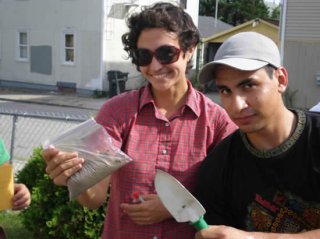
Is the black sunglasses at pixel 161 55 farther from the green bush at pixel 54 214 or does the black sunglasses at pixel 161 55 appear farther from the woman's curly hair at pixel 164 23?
the green bush at pixel 54 214

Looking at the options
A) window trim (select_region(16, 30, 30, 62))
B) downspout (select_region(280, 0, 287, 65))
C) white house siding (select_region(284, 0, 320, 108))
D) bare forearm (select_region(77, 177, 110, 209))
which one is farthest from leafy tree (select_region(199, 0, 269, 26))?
bare forearm (select_region(77, 177, 110, 209))

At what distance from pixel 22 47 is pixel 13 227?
1947 centimetres

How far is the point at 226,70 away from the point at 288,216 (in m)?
0.64

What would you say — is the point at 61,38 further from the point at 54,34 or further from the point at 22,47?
the point at 22,47

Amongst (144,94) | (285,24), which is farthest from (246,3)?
(144,94)

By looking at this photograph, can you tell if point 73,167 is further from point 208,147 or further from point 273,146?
point 273,146

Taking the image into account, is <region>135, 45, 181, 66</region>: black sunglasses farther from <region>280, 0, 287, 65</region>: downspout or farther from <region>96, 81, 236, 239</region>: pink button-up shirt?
<region>280, 0, 287, 65</region>: downspout

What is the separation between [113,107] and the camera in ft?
7.79

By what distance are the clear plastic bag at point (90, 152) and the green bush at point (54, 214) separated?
2141 mm

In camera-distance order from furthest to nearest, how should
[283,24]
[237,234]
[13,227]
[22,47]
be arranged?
[22,47], [283,24], [13,227], [237,234]

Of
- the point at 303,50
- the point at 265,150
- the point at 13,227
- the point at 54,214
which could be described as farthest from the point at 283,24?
the point at 265,150

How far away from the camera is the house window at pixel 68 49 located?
21578 millimetres

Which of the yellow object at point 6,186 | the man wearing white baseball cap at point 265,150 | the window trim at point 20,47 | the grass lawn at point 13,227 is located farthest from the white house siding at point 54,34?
the man wearing white baseball cap at point 265,150

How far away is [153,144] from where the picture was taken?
7.63 feet
